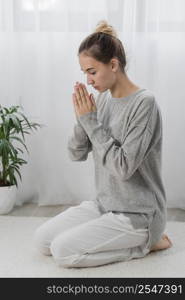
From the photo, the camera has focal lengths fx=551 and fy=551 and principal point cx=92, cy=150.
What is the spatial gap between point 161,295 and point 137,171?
53cm

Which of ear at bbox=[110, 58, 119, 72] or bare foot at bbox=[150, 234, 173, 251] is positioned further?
bare foot at bbox=[150, 234, 173, 251]

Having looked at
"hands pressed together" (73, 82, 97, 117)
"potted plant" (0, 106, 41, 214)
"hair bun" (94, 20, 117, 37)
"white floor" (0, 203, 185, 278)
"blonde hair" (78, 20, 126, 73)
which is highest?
"hair bun" (94, 20, 117, 37)

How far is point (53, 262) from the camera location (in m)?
2.27

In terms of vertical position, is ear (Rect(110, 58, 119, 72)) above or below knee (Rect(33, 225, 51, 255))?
above

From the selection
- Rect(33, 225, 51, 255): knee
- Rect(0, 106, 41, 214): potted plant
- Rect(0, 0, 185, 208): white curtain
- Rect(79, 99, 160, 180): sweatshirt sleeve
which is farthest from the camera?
Rect(0, 0, 185, 208): white curtain

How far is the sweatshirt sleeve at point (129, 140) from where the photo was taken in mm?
2133

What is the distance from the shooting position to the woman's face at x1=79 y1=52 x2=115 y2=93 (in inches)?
84.8

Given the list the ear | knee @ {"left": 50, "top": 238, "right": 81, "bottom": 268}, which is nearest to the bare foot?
knee @ {"left": 50, "top": 238, "right": 81, "bottom": 268}

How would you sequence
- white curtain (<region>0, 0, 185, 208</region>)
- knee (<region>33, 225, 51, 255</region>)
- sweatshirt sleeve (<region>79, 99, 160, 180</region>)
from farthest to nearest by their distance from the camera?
white curtain (<region>0, 0, 185, 208</region>) → knee (<region>33, 225, 51, 255</region>) → sweatshirt sleeve (<region>79, 99, 160, 180</region>)

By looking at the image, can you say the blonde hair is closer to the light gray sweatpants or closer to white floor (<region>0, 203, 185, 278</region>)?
the light gray sweatpants

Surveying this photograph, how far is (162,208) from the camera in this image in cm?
231

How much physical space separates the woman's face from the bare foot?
0.72 m

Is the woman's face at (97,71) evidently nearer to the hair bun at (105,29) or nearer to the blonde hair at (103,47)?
the blonde hair at (103,47)

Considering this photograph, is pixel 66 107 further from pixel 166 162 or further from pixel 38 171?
pixel 166 162
